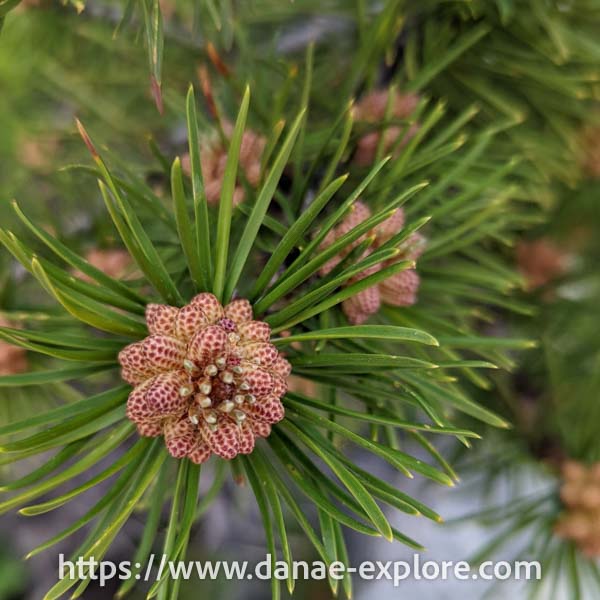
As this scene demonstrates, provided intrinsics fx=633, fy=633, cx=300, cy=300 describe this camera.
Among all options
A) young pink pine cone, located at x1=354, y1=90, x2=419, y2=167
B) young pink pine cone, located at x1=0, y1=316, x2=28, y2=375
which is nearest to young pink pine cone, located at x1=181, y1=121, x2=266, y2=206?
young pink pine cone, located at x1=354, y1=90, x2=419, y2=167

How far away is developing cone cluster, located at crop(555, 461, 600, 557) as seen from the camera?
0.47 metres

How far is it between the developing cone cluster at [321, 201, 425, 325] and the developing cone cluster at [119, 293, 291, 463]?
7 cm

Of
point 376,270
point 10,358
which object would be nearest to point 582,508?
point 376,270

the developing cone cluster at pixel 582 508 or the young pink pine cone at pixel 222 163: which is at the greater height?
the young pink pine cone at pixel 222 163

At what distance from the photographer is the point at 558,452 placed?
0.55 meters

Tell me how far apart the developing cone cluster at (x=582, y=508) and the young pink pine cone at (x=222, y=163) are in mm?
343

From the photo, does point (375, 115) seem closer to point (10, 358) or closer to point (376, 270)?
point (376, 270)

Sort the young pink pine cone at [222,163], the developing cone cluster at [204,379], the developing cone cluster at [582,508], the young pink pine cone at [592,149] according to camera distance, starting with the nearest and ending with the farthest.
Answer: the developing cone cluster at [204,379] < the young pink pine cone at [222,163] < the developing cone cluster at [582,508] < the young pink pine cone at [592,149]

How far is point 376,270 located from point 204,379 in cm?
11

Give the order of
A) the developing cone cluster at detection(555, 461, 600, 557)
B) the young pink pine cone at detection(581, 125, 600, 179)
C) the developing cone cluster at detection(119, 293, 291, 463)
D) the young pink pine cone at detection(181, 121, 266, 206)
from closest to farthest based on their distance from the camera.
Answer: the developing cone cluster at detection(119, 293, 291, 463) → the young pink pine cone at detection(181, 121, 266, 206) → the developing cone cluster at detection(555, 461, 600, 557) → the young pink pine cone at detection(581, 125, 600, 179)

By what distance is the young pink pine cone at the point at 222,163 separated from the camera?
369mm

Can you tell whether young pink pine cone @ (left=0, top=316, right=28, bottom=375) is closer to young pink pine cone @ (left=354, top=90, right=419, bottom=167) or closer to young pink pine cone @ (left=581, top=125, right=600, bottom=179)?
young pink pine cone @ (left=354, top=90, right=419, bottom=167)

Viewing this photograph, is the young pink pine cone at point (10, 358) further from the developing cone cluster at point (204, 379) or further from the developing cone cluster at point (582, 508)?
the developing cone cluster at point (582, 508)

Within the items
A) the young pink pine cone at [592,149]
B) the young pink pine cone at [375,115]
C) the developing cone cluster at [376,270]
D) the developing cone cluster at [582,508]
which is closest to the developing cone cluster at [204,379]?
the developing cone cluster at [376,270]
